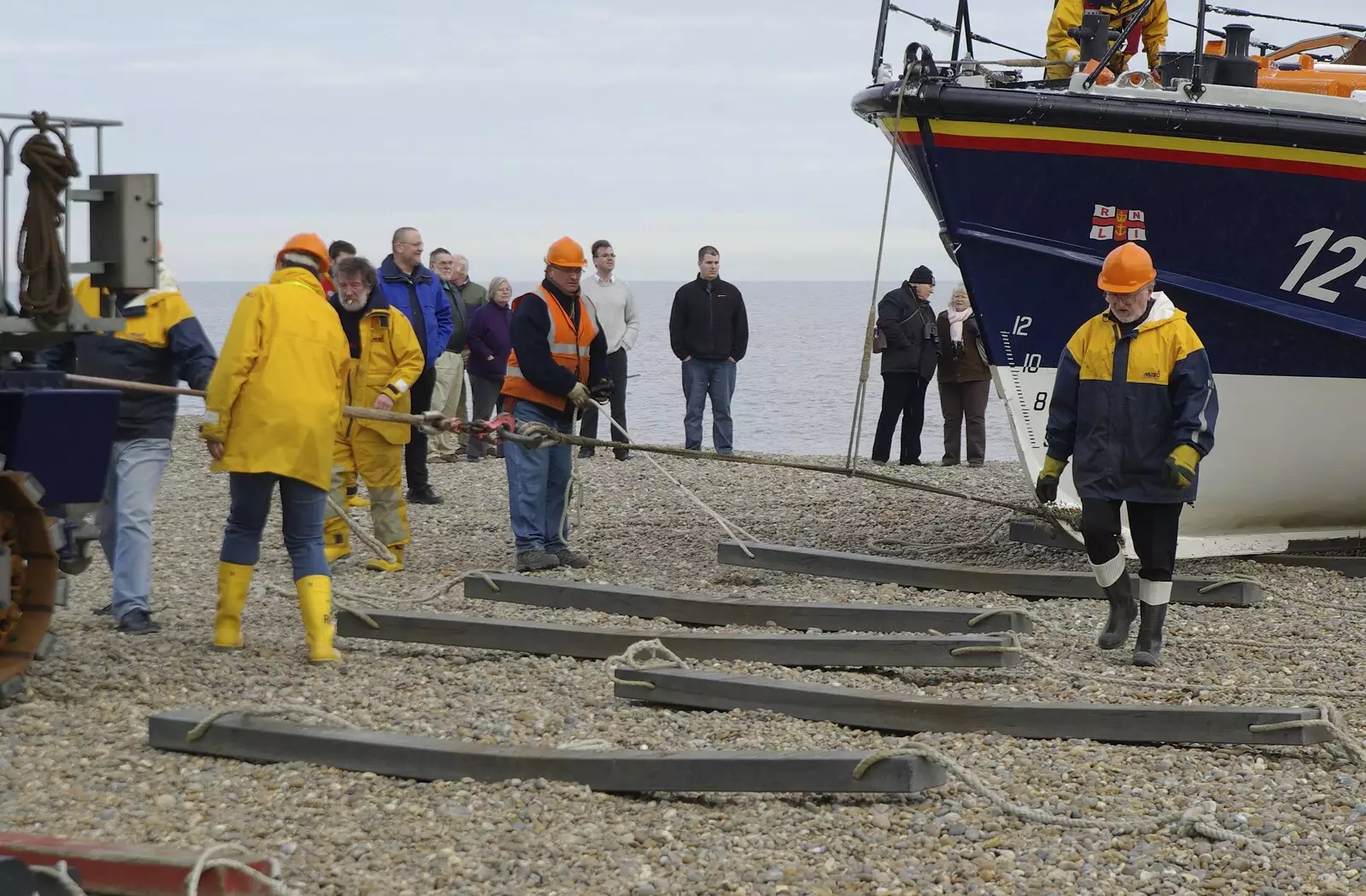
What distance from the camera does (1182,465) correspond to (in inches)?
249

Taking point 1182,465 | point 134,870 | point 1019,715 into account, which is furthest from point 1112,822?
point 134,870

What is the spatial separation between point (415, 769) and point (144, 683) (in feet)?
5.18

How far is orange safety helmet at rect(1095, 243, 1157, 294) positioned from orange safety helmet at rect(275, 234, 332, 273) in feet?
10.1

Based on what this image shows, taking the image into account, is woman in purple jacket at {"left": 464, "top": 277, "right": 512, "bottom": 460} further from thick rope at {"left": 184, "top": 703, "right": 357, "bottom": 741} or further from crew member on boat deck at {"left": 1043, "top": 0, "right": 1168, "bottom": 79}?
thick rope at {"left": 184, "top": 703, "right": 357, "bottom": 741}

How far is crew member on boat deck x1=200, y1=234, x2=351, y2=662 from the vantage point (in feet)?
20.3

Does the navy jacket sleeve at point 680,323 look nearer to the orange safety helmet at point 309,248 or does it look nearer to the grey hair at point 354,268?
the grey hair at point 354,268

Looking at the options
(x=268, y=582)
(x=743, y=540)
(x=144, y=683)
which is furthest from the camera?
(x=743, y=540)

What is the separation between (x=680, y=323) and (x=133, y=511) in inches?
295

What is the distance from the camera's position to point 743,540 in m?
9.38

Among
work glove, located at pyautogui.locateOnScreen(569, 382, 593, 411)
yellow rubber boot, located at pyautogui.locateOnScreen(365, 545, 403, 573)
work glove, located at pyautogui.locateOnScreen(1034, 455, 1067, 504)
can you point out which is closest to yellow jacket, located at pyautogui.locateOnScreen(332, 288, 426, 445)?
yellow rubber boot, located at pyautogui.locateOnScreen(365, 545, 403, 573)

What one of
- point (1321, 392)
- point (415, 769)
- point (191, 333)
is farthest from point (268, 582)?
point (1321, 392)

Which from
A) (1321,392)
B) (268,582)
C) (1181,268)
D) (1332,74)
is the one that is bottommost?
(268,582)

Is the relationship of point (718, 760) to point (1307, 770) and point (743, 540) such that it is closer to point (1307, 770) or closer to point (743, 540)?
point (1307, 770)

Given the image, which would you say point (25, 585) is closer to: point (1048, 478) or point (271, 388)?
point (271, 388)
